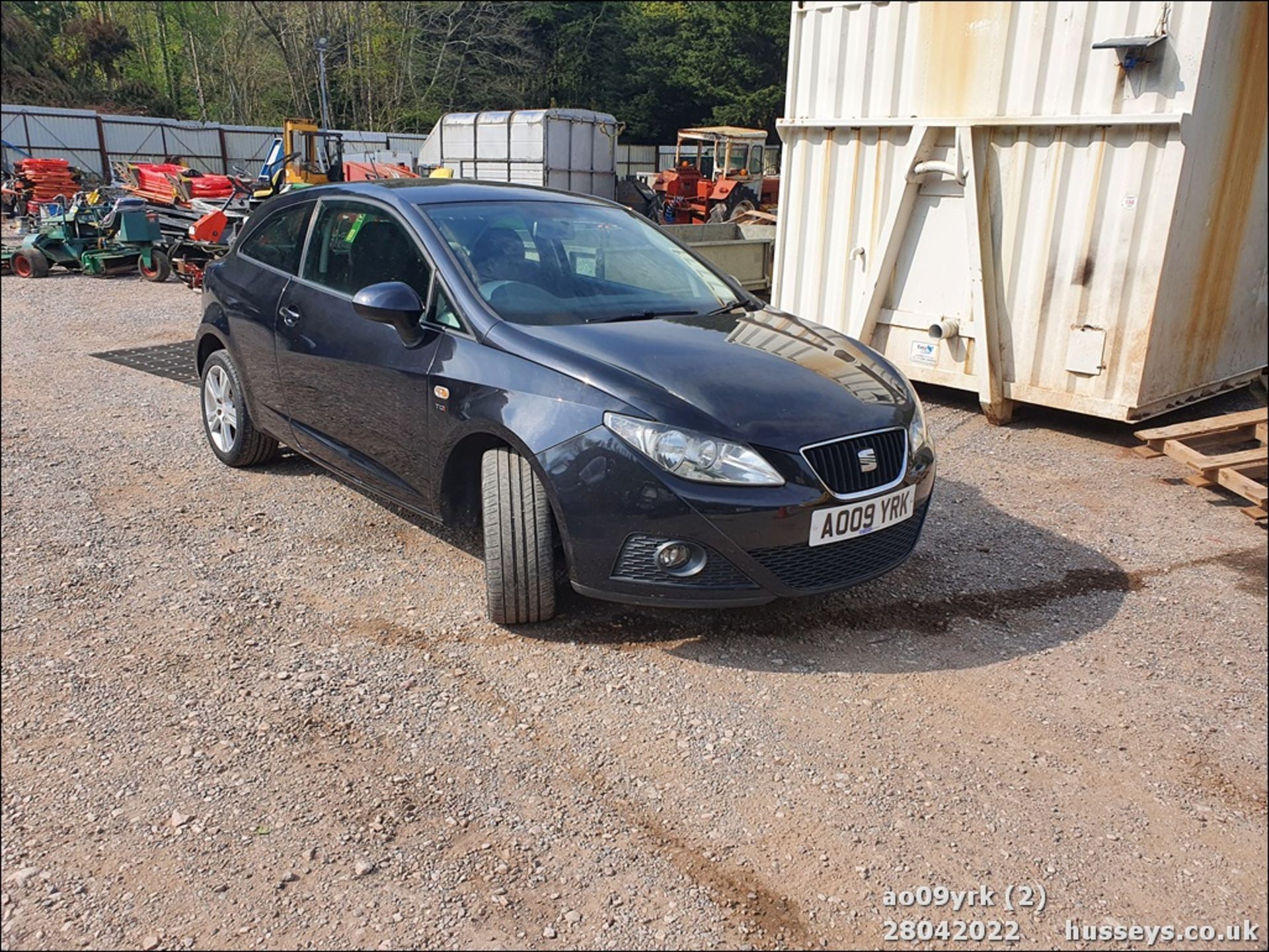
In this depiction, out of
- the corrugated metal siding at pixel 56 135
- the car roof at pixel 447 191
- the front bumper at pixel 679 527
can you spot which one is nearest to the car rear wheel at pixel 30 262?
the car roof at pixel 447 191

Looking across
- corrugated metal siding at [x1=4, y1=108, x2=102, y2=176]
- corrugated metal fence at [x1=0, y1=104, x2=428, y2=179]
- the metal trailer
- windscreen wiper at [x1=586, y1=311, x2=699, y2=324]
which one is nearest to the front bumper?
windscreen wiper at [x1=586, y1=311, x2=699, y2=324]

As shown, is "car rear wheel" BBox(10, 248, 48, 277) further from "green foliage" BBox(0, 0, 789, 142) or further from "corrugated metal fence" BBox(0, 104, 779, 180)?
"green foliage" BBox(0, 0, 789, 142)

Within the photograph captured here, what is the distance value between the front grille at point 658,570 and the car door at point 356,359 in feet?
3.33

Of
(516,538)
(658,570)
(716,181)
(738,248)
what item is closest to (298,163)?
(716,181)

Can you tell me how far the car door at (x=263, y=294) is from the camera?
4.63 metres

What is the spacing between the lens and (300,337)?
4.39 metres

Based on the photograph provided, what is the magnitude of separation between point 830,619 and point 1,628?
108 inches

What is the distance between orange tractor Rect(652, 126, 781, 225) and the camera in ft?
75.9

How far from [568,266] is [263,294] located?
5.48 ft

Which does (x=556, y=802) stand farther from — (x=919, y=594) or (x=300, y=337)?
(x=300, y=337)

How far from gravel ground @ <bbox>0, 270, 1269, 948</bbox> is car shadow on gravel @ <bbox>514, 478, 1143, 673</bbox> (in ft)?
0.06

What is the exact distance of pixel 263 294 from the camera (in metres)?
4.71

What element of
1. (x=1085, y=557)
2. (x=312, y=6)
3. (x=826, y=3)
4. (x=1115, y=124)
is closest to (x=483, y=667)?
(x=1085, y=557)

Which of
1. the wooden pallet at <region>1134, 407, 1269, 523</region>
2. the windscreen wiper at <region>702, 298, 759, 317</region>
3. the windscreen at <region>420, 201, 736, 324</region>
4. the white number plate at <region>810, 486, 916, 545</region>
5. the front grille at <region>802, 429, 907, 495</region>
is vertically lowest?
the wooden pallet at <region>1134, 407, 1269, 523</region>
